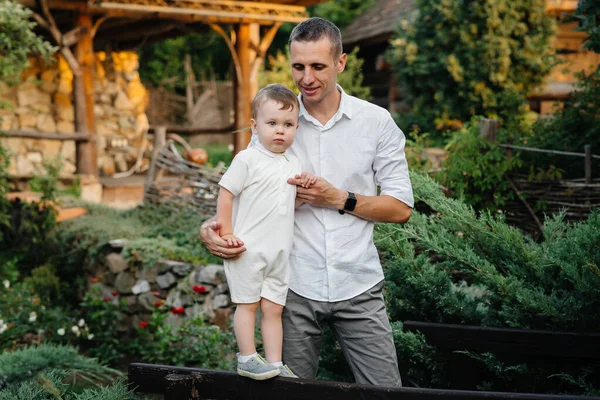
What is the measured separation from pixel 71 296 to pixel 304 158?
5552mm

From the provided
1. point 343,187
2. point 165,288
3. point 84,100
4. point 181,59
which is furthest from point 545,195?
point 181,59

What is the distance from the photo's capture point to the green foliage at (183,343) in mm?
5414

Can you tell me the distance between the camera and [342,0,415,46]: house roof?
1490cm

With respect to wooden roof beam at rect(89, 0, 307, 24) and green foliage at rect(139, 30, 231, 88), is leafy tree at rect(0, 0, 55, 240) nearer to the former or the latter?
wooden roof beam at rect(89, 0, 307, 24)

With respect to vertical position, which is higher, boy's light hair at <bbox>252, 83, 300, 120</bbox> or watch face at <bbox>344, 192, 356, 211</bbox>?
boy's light hair at <bbox>252, 83, 300, 120</bbox>

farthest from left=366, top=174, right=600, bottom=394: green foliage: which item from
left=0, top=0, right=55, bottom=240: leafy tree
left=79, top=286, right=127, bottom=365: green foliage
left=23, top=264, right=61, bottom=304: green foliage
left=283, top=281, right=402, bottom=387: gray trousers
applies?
left=0, top=0, right=55, bottom=240: leafy tree

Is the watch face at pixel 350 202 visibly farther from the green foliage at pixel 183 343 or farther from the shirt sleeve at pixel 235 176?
the green foliage at pixel 183 343

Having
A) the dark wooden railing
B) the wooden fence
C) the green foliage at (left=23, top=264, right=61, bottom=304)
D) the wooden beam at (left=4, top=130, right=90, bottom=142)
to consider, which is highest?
the wooden beam at (left=4, top=130, right=90, bottom=142)

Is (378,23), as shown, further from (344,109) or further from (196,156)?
(344,109)

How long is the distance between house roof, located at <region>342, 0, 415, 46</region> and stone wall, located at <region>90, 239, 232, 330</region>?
28.9 ft

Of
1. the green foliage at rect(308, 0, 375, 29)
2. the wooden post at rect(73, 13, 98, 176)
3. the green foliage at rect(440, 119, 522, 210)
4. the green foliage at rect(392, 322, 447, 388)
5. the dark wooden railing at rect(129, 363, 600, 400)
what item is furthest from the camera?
the green foliage at rect(308, 0, 375, 29)

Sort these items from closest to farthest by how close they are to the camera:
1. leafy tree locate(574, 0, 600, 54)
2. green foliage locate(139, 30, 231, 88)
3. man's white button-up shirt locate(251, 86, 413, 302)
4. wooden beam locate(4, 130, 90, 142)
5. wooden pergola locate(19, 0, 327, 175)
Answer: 1. man's white button-up shirt locate(251, 86, 413, 302)
2. leafy tree locate(574, 0, 600, 54)
3. wooden pergola locate(19, 0, 327, 175)
4. wooden beam locate(4, 130, 90, 142)
5. green foliage locate(139, 30, 231, 88)

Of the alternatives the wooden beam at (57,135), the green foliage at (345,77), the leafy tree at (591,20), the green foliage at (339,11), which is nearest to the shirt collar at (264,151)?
the leafy tree at (591,20)

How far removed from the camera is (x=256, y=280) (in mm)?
2461
